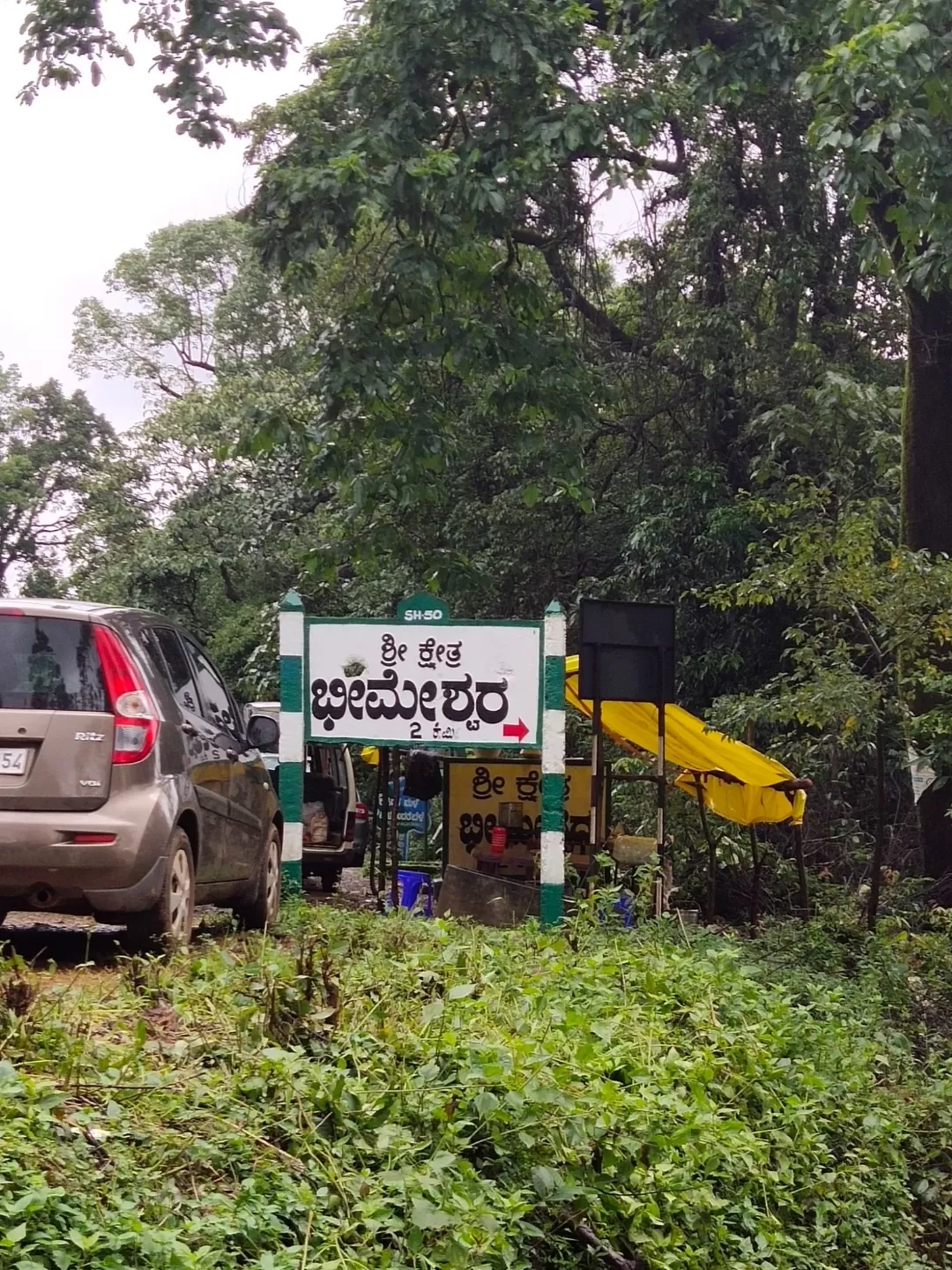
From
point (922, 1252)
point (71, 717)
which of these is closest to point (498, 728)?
point (71, 717)

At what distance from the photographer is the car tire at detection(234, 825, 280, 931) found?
8.55 meters

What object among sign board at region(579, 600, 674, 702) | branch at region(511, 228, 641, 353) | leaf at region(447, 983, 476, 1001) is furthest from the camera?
branch at region(511, 228, 641, 353)

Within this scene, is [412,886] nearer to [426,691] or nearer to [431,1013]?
[426,691]

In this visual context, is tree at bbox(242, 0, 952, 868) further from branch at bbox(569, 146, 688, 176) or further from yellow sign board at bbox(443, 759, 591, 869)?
yellow sign board at bbox(443, 759, 591, 869)

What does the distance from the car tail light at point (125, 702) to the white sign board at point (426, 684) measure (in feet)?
8.50

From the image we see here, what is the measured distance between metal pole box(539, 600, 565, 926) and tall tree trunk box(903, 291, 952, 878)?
13.0 ft

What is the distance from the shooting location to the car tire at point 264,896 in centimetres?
855

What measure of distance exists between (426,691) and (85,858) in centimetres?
310

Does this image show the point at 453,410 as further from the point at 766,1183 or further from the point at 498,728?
the point at 766,1183

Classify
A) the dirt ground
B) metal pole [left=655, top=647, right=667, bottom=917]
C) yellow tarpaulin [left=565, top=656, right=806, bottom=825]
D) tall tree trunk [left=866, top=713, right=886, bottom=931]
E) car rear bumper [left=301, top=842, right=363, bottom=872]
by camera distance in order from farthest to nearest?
car rear bumper [left=301, top=842, right=363, bottom=872] → yellow tarpaulin [left=565, top=656, right=806, bottom=825] → tall tree trunk [left=866, top=713, right=886, bottom=931] → metal pole [left=655, top=647, right=667, bottom=917] → the dirt ground

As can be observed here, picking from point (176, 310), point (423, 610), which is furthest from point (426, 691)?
point (176, 310)

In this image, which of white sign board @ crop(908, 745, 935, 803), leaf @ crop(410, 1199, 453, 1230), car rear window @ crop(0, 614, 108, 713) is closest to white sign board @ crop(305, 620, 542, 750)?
car rear window @ crop(0, 614, 108, 713)

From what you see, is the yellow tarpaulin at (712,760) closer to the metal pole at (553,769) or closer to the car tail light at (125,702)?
the metal pole at (553,769)

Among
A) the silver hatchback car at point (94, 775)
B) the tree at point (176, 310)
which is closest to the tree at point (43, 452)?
the tree at point (176, 310)
